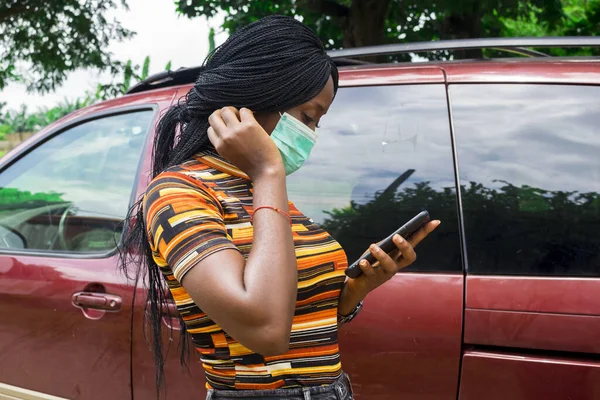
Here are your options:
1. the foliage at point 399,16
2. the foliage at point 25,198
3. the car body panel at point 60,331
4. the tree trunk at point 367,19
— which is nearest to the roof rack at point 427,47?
the foliage at point 25,198

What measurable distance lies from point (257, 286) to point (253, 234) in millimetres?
122

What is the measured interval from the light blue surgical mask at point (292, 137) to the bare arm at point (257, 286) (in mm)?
252

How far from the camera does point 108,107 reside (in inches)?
114

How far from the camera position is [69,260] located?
264 cm

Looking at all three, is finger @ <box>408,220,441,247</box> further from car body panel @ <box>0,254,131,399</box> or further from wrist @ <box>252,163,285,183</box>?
car body panel @ <box>0,254,131,399</box>

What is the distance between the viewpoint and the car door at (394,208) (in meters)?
2.01

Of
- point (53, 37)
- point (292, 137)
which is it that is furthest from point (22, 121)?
point (292, 137)

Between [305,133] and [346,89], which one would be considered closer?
[305,133]

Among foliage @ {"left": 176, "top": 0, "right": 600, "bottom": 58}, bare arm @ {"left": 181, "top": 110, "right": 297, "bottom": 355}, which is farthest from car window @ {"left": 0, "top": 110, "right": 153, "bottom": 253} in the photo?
foliage @ {"left": 176, "top": 0, "right": 600, "bottom": 58}

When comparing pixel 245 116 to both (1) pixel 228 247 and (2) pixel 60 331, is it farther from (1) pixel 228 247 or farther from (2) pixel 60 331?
(2) pixel 60 331

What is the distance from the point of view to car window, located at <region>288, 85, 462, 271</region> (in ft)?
7.14

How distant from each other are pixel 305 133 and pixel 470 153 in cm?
88

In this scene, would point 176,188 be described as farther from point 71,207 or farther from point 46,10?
point 46,10

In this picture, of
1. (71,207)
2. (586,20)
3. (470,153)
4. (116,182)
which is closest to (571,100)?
(470,153)
